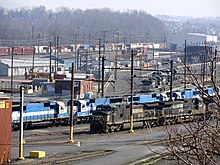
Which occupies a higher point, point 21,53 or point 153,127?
point 21,53

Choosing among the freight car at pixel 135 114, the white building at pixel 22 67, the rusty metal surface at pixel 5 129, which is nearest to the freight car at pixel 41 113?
the freight car at pixel 135 114

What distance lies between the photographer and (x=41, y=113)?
32.4 metres

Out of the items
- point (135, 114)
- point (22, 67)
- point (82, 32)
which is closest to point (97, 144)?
point (135, 114)

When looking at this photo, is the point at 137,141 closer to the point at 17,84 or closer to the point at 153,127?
the point at 153,127

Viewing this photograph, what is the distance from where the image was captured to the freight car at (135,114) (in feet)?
100

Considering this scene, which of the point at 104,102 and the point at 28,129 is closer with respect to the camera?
the point at 28,129

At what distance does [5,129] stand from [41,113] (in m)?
12.5

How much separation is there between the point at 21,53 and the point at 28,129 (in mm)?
70675

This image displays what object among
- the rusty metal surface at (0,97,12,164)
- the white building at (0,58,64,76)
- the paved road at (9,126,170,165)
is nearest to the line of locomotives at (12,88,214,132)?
the paved road at (9,126,170,165)

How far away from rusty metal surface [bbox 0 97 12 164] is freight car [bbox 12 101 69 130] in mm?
9817

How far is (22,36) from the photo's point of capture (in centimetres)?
14712

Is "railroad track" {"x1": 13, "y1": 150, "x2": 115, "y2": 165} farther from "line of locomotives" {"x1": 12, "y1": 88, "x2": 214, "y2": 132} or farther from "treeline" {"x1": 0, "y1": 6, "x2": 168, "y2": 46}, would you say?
"treeline" {"x1": 0, "y1": 6, "x2": 168, "y2": 46}

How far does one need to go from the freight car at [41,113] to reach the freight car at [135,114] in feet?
10.6

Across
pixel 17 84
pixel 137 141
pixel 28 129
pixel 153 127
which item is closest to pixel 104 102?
pixel 153 127
